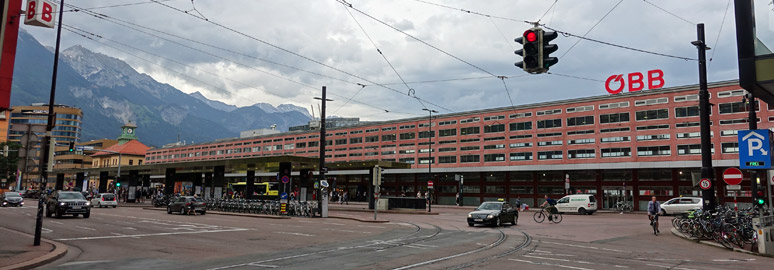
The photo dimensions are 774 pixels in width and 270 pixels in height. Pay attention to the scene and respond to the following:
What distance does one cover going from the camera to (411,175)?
76438mm

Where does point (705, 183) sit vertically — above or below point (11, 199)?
above

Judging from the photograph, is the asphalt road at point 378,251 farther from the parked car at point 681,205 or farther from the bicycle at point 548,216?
the parked car at point 681,205

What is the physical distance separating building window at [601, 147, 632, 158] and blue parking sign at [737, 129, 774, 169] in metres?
44.2

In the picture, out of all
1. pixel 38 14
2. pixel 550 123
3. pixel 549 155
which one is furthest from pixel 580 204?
pixel 38 14

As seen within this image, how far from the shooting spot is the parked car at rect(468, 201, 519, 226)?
968 inches

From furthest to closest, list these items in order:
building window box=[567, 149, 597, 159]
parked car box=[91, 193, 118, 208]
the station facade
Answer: building window box=[567, 149, 597, 159]
the station facade
parked car box=[91, 193, 118, 208]

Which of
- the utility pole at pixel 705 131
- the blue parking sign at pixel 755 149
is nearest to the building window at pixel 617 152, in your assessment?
the utility pole at pixel 705 131

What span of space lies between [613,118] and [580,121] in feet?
12.5

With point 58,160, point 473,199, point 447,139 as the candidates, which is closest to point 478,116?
point 447,139

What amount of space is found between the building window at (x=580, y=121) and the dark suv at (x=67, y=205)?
51.8 meters

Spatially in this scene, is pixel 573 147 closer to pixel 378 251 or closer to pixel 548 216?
pixel 548 216

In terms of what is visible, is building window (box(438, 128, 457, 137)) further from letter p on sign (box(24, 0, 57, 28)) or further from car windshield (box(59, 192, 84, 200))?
letter p on sign (box(24, 0, 57, 28))

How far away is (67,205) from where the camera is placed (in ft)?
94.3

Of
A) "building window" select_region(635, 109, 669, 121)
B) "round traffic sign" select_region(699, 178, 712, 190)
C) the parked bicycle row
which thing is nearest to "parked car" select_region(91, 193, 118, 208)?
the parked bicycle row
